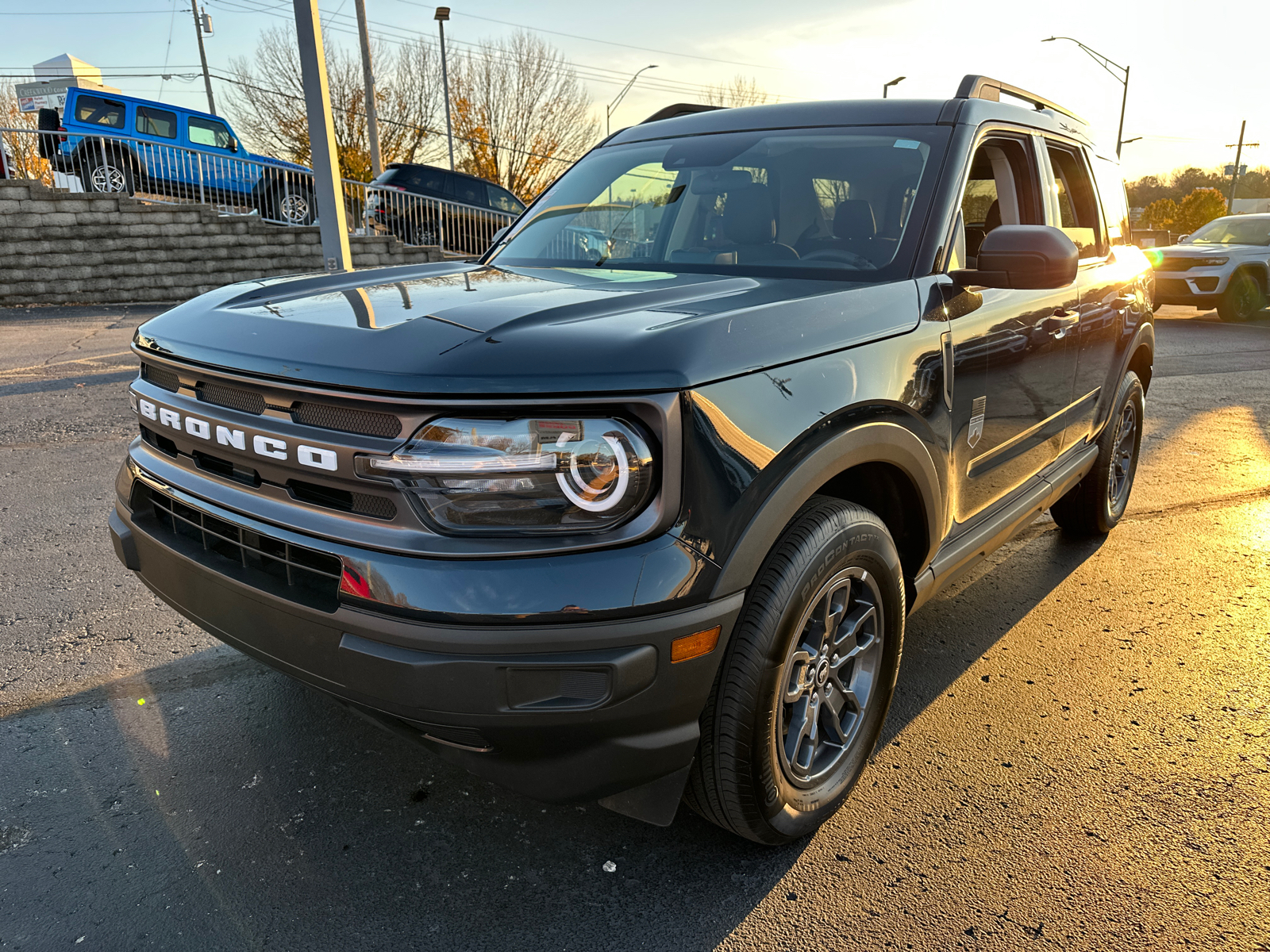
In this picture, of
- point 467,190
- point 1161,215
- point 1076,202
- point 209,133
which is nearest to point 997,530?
point 1076,202

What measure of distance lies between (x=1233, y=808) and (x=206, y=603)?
2.74 meters

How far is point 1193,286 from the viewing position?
15742mm

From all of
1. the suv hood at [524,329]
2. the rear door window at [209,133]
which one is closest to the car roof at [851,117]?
the suv hood at [524,329]

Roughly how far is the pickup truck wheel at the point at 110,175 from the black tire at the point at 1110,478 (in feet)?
54.6

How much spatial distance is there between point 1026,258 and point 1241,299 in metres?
16.7

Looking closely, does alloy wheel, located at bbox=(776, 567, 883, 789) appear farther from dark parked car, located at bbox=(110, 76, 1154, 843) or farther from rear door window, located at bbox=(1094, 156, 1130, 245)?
rear door window, located at bbox=(1094, 156, 1130, 245)

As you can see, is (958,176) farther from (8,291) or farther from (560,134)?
(560,134)

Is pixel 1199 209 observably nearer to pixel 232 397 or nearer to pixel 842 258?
pixel 842 258

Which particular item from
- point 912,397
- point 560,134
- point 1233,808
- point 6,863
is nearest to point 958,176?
point 912,397

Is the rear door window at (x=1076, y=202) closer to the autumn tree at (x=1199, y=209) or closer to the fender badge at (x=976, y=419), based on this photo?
the fender badge at (x=976, y=419)

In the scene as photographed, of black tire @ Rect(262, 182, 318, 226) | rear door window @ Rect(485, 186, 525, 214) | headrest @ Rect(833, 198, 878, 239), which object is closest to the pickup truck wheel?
black tire @ Rect(262, 182, 318, 226)

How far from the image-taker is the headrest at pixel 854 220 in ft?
8.93

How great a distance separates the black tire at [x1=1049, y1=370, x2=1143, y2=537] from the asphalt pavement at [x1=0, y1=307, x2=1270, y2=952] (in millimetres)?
681

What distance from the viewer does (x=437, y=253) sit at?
56.7 ft
